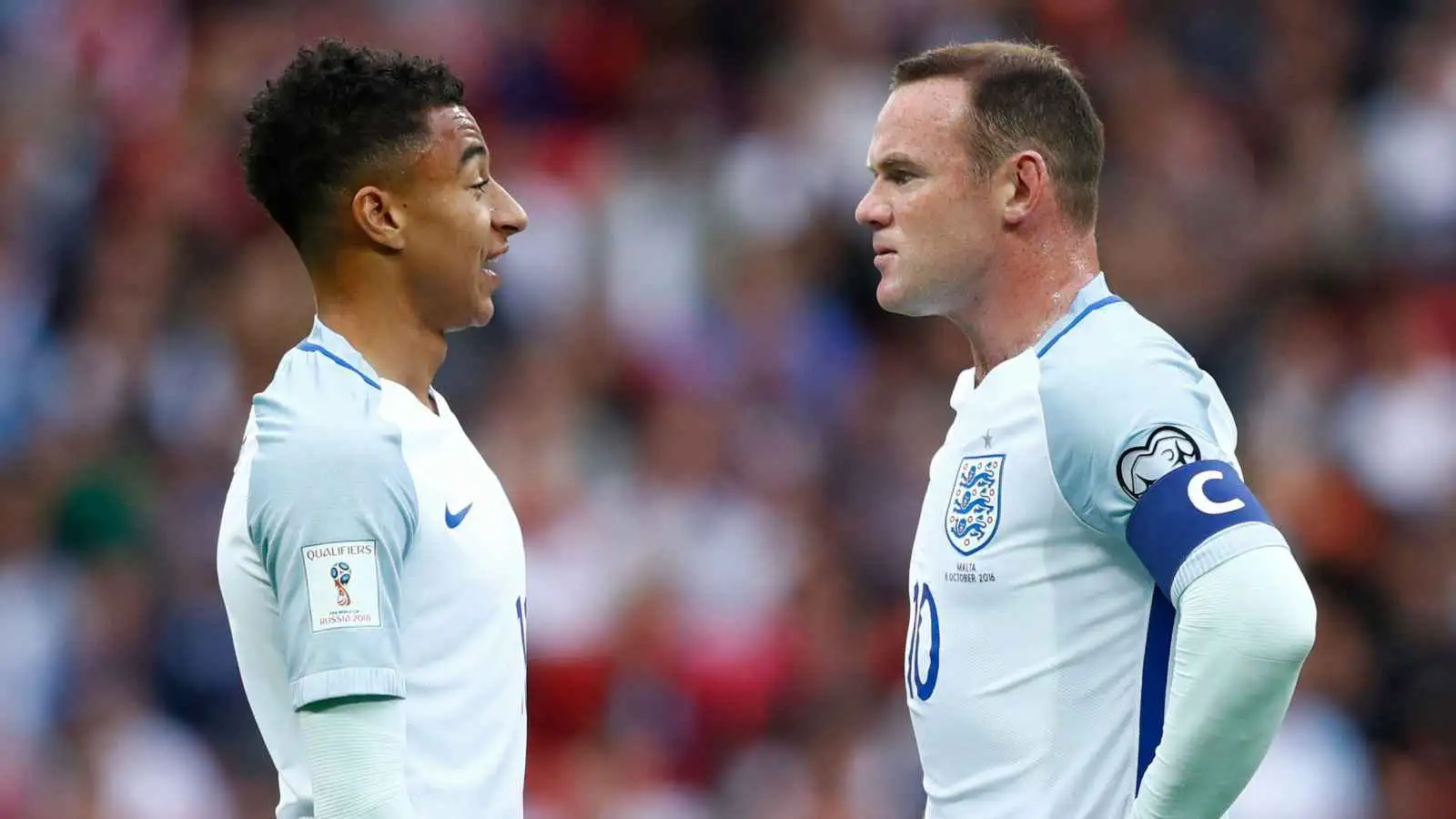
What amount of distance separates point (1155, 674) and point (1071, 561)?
280 mm

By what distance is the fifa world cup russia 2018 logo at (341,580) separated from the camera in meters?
3.64

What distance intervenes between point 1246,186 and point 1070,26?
1.58 m

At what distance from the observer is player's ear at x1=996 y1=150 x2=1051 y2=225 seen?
430 cm

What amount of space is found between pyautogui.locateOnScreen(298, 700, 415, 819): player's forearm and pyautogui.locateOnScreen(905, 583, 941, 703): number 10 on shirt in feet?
3.89

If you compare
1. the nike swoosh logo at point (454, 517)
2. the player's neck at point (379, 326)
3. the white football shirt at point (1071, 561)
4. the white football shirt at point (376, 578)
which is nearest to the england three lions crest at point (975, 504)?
the white football shirt at point (1071, 561)

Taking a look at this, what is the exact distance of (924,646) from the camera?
14.0 ft

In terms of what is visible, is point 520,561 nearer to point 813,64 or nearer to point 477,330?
point 477,330

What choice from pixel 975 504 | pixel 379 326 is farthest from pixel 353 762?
pixel 975 504

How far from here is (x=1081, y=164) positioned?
436cm

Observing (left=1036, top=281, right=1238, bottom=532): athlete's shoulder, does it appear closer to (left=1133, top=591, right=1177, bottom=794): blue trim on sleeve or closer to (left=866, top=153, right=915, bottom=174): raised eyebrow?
(left=1133, top=591, right=1177, bottom=794): blue trim on sleeve

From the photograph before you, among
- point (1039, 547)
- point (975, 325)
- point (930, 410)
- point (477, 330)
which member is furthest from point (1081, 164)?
point (477, 330)

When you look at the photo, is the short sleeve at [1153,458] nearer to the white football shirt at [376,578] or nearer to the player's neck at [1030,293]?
the player's neck at [1030,293]

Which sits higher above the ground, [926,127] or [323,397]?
[926,127]

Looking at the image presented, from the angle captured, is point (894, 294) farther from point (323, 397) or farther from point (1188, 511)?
point (323, 397)
